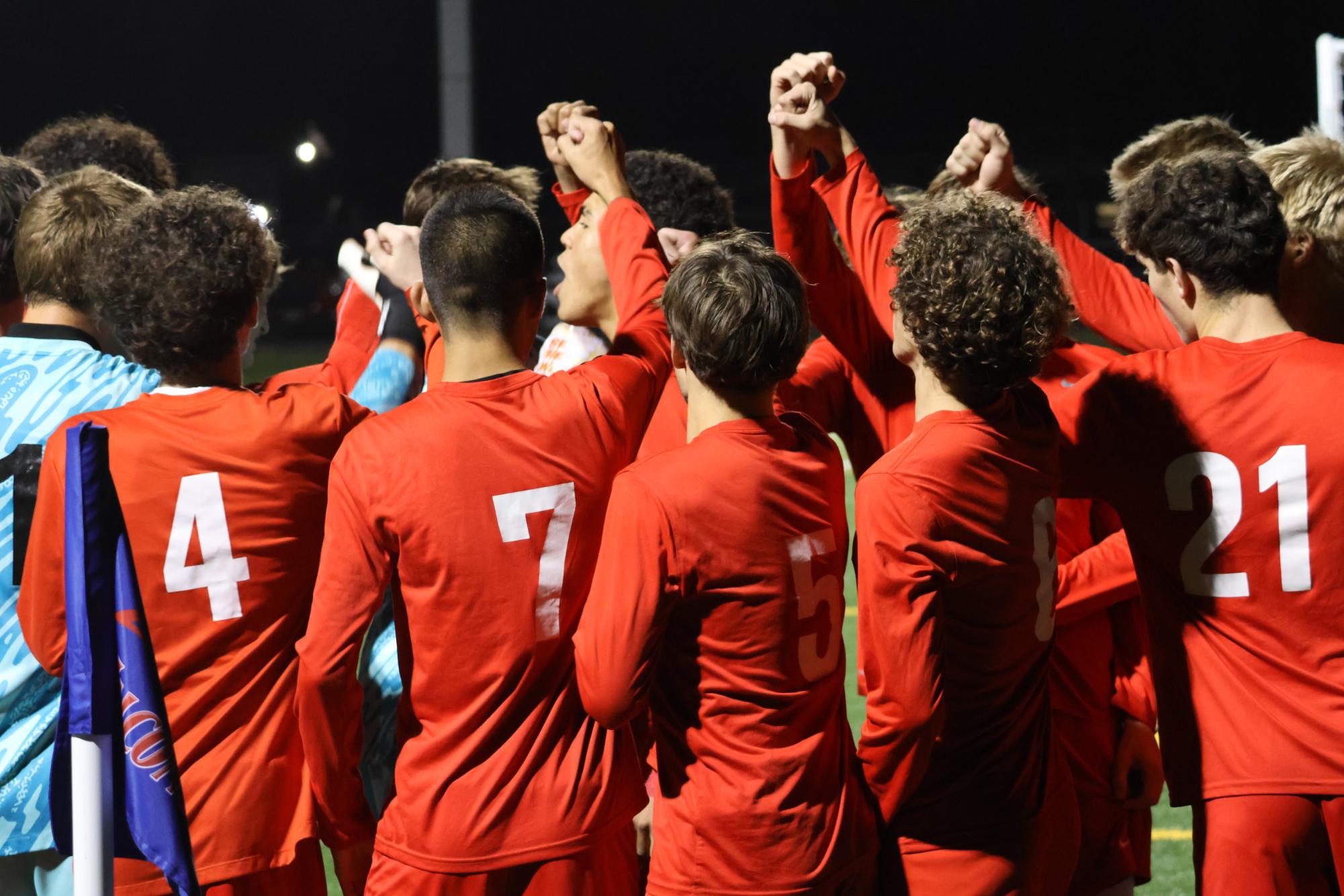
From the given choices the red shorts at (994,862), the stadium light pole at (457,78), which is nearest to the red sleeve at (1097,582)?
the red shorts at (994,862)

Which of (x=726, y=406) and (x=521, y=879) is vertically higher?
(x=726, y=406)

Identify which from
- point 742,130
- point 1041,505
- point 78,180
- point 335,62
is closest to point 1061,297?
point 1041,505

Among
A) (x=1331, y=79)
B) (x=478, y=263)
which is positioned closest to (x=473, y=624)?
(x=478, y=263)

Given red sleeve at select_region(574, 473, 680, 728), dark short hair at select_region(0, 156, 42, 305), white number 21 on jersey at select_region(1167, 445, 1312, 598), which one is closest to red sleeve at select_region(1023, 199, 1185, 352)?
white number 21 on jersey at select_region(1167, 445, 1312, 598)

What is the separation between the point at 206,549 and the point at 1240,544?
179 centimetres

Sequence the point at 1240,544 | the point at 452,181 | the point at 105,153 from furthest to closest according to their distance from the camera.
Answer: the point at 105,153
the point at 452,181
the point at 1240,544

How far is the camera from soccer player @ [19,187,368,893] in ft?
7.20

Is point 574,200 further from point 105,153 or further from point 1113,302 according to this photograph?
point 105,153

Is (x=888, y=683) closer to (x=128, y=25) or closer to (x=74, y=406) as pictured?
(x=74, y=406)

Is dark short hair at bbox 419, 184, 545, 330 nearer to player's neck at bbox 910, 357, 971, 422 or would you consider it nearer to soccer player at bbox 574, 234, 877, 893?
soccer player at bbox 574, 234, 877, 893

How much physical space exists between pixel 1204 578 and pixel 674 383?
118cm

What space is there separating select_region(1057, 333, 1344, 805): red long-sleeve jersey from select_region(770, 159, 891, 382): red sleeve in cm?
56

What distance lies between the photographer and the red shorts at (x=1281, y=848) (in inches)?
82.0

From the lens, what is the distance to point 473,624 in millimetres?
2088
